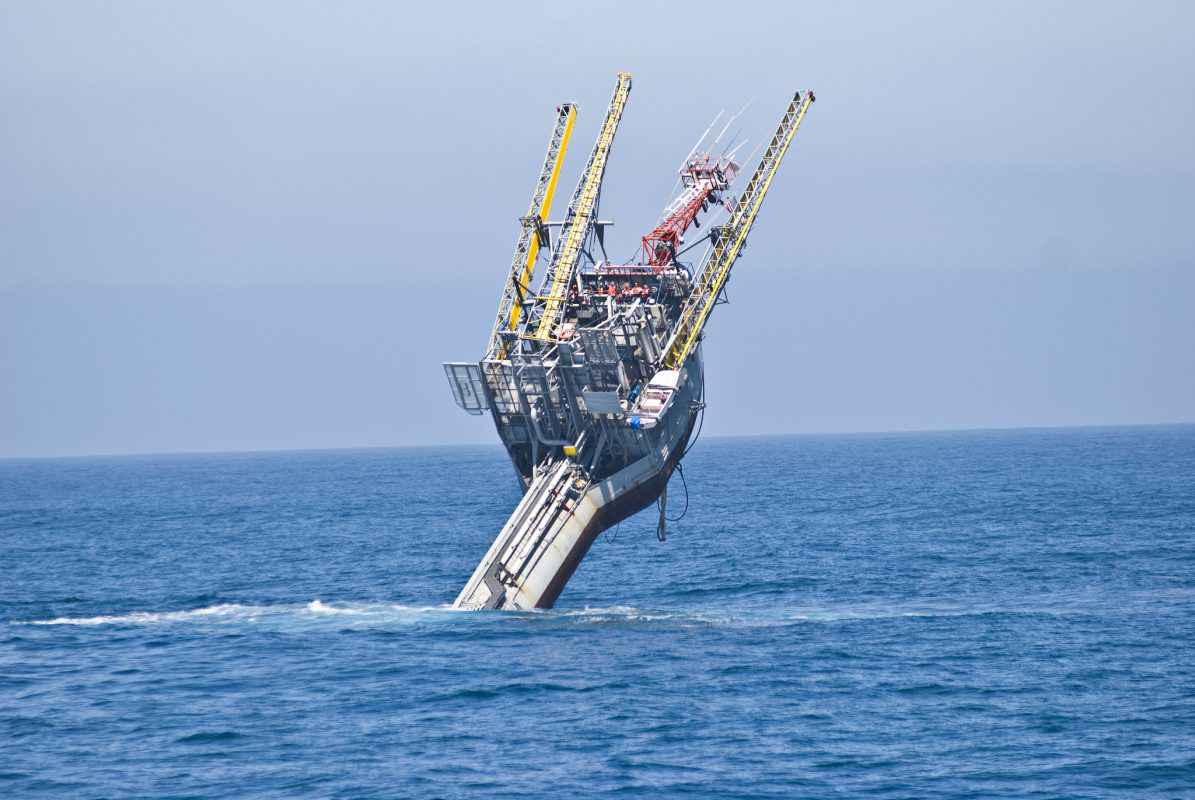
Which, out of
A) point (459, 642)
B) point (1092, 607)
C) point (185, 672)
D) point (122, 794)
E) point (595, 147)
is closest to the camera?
point (122, 794)

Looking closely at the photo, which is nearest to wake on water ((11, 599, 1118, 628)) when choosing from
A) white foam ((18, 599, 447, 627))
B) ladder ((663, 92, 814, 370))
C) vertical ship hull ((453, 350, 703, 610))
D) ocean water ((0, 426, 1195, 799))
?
white foam ((18, 599, 447, 627))

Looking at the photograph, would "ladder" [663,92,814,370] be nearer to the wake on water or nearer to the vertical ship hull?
the vertical ship hull

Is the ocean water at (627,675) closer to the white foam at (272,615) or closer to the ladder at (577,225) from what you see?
the white foam at (272,615)

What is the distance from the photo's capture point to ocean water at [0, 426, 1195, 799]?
174ft

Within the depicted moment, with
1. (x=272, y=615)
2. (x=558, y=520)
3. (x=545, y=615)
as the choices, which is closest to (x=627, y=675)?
(x=545, y=615)

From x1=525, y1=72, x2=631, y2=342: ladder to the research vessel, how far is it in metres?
0.09

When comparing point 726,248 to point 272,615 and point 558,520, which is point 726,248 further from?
point 272,615

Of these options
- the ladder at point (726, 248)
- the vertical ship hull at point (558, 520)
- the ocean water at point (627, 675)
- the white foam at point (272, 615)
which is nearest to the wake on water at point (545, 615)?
the white foam at point (272, 615)

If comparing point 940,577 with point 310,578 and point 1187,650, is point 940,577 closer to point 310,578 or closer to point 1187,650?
point 1187,650

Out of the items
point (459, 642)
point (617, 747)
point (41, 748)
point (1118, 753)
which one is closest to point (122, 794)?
point (41, 748)

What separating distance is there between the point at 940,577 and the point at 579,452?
94.4ft

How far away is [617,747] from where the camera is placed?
56562 mm

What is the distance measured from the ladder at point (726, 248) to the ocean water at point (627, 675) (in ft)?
52.8

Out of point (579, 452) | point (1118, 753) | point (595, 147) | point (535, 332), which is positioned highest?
point (595, 147)
